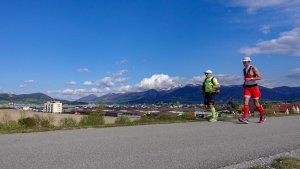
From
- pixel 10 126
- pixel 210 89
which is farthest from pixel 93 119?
pixel 210 89

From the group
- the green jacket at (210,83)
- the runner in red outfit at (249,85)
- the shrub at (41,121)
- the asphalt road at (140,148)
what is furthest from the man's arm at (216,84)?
the shrub at (41,121)

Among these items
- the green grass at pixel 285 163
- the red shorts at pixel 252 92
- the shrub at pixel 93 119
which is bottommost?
the green grass at pixel 285 163

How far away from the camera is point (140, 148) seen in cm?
816

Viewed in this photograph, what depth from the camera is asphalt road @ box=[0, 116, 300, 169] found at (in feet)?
21.5

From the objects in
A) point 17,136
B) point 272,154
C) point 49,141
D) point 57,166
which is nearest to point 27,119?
point 17,136

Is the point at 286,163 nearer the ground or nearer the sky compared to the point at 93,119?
nearer the ground

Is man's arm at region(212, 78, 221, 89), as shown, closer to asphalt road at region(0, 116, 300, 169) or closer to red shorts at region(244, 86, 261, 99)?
red shorts at region(244, 86, 261, 99)

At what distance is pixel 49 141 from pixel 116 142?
154 centimetres

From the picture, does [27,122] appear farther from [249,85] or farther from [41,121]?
[249,85]

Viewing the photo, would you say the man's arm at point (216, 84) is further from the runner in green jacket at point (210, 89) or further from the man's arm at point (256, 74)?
the man's arm at point (256, 74)

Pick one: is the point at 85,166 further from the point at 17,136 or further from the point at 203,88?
the point at 203,88

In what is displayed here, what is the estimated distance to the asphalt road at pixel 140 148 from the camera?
654 cm

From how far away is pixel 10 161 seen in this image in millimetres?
6566

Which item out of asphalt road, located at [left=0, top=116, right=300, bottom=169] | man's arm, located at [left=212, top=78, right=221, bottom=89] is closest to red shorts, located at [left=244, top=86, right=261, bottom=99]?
man's arm, located at [left=212, top=78, right=221, bottom=89]
